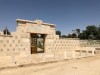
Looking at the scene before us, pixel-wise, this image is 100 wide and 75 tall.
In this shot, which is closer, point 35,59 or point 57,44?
point 35,59

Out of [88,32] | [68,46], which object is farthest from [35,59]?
[88,32]

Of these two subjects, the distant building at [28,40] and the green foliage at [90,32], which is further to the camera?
the green foliage at [90,32]

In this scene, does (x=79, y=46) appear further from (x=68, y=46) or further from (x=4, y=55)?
(x=4, y=55)

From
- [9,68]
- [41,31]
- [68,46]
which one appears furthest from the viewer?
[68,46]

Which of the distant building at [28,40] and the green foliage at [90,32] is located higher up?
the green foliage at [90,32]

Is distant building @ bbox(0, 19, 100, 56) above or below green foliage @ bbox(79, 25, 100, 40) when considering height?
below

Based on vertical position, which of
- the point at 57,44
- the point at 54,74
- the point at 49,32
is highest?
the point at 49,32

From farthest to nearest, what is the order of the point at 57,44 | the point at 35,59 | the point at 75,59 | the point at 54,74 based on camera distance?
the point at 57,44, the point at 75,59, the point at 35,59, the point at 54,74

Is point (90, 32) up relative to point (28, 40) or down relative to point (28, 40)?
up

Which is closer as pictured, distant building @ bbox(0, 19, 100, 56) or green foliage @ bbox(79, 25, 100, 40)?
distant building @ bbox(0, 19, 100, 56)

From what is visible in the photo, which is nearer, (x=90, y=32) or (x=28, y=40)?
(x=28, y=40)

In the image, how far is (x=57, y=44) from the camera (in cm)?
2328

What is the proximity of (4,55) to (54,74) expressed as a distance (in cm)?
894

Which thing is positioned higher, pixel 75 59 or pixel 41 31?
pixel 41 31
